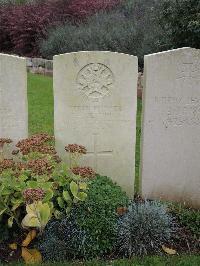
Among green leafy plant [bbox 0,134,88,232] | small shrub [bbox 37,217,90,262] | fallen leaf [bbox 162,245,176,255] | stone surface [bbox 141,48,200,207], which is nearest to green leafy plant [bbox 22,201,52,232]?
green leafy plant [bbox 0,134,88,232]

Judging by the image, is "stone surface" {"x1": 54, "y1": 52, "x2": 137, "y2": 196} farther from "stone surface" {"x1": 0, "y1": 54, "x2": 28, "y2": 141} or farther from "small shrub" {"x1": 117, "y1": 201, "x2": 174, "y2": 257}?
"small shrub" {"x1": 117, "y1": 201, "x2": 174, "y2": 257}

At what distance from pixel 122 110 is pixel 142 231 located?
4.62 feet

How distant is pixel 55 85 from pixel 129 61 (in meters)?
0.85

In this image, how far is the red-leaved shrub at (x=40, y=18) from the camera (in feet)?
50.2

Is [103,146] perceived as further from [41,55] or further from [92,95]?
[41,55]

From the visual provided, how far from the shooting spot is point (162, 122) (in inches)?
210

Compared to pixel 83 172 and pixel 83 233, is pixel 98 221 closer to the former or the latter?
pixel 83 233

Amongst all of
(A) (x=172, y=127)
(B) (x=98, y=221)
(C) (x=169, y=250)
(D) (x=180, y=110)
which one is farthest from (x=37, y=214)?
(D) (x=180, y=110)

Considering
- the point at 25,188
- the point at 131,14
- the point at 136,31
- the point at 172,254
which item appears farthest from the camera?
the point at 131,14

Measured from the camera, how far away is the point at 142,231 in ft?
15.0

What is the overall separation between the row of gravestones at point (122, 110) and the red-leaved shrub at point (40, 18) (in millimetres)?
10034

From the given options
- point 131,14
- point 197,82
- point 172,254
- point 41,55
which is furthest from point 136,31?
point 172,254

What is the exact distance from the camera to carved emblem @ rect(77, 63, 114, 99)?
204 inches

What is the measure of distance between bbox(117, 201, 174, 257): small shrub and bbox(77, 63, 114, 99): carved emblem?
134 centimetres
